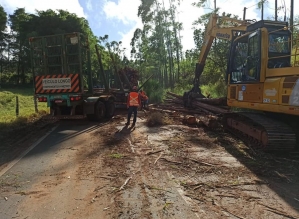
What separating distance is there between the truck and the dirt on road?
4.30 m

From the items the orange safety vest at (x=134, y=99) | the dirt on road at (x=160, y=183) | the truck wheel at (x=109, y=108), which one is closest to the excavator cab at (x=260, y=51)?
the dirt on road at (x=160, y=183)

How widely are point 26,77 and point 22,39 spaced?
35.3 feet

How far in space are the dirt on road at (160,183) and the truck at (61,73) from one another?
169 inches

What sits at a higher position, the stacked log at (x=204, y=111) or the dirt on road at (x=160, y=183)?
the stacked log at (x=204, y=111)

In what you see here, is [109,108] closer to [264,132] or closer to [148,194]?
[264,132]

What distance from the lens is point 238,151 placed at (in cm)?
744

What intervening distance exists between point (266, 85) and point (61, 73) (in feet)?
27.6

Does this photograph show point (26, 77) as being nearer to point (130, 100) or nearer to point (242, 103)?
point (130, 100)

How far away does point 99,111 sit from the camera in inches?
527

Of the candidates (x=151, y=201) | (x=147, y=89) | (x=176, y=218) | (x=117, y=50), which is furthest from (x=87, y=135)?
(x=117, y=50)

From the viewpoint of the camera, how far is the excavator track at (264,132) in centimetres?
686

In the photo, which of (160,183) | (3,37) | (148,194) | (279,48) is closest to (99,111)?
(279,48)

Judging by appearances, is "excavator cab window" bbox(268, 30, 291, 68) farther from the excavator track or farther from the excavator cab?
the excavator track

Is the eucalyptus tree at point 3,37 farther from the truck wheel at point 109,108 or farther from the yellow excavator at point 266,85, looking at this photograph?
the yellow excavator at point 266,85
